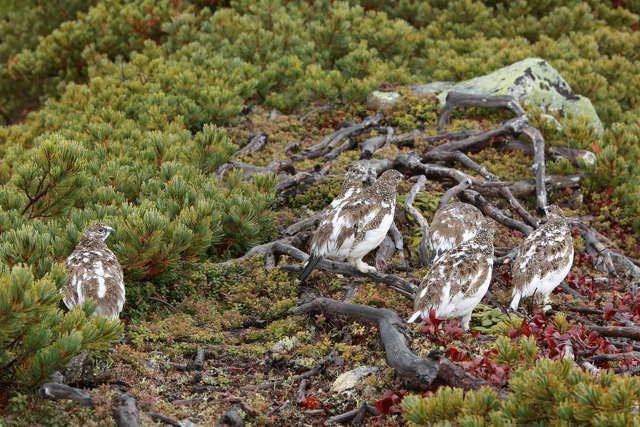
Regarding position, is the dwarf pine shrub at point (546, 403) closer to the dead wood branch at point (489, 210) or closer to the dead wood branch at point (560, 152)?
the dead wood branch at point (489, 210)

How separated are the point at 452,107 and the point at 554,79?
1.81 meters

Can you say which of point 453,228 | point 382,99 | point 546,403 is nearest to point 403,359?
point 546,403

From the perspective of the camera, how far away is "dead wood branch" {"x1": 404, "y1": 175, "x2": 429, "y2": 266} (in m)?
7.46

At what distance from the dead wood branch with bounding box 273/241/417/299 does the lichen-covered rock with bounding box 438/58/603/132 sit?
192 inches

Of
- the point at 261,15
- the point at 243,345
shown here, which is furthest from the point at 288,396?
the point at 261,15

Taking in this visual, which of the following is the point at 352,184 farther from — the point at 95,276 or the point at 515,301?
the point at 95,276

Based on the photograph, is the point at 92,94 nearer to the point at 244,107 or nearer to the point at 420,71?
the point at 244,107

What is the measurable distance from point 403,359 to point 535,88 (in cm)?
726

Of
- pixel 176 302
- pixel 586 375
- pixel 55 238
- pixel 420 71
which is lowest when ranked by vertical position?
pixel 420 71

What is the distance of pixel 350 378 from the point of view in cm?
527

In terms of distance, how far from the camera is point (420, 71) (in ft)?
43.8

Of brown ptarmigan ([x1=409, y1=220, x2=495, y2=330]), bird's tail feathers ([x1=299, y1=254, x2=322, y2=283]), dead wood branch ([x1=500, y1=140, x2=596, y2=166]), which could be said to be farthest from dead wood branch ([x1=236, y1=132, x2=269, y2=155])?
brown ptarmigan ([x1=409, y1=220, x2=495, y2=330])

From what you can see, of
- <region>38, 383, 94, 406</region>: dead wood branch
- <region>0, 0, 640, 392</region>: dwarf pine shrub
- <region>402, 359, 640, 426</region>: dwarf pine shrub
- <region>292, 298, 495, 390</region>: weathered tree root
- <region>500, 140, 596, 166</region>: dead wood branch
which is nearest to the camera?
<region>402, 359, 640, 426</region>: dwarf pine shrub

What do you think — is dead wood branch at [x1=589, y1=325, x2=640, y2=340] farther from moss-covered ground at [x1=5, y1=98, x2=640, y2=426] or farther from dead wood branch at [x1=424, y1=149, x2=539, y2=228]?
dead wood branch at [x1=424, y1=149, x2=539, y2=228]
